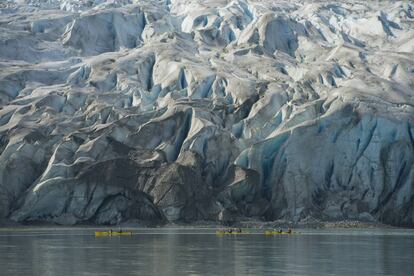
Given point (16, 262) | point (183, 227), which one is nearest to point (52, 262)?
point (16, 262)

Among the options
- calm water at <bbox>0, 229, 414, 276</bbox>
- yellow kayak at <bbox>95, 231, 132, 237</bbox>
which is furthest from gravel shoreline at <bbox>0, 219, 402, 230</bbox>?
calm water at <bbox>0, 229, 414, 276</bbox>

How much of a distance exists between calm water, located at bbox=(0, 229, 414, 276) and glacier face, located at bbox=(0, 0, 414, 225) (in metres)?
23.7

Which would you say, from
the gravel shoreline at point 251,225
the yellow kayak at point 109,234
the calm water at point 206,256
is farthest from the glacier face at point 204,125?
the calm water at point 206,256

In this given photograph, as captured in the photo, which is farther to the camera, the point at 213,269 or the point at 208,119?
the point at 208,119

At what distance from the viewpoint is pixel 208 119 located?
120812 mm

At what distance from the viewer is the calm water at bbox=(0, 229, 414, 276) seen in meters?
51.6

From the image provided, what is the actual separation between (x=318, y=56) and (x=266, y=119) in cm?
3095

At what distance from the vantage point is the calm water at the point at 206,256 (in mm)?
51562

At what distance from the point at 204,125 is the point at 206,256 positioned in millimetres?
56797

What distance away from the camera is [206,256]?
61.7m

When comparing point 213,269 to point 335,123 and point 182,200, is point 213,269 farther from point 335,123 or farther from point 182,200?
point 335,123

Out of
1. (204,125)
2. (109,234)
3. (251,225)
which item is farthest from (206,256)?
(204,125)

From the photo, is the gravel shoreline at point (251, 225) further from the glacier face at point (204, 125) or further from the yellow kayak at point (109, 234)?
the yellow kayak at point (109, 234)

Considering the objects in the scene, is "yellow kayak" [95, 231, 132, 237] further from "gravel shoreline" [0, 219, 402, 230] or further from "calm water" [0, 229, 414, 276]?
"gravel shoreline" [0, 219, 402, 230]
